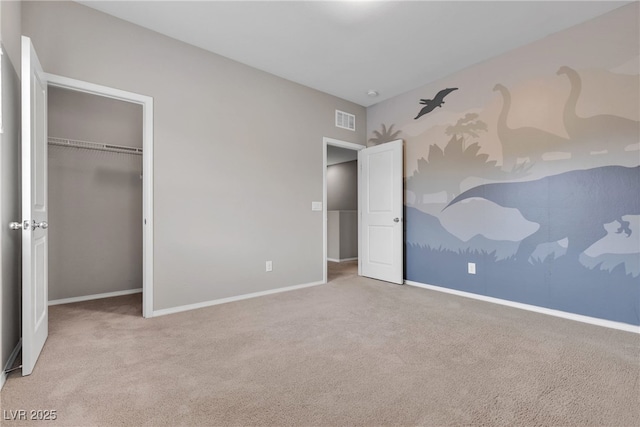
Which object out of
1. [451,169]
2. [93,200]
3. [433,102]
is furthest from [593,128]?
[93,200]

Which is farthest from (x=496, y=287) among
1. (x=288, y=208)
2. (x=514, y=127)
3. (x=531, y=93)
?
(x=288, y=208)

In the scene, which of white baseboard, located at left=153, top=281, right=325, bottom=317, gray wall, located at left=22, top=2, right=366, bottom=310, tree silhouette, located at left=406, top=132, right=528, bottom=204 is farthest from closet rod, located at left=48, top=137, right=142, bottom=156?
tree silhouette, located at left=406, top=132, right=528, bottom=204

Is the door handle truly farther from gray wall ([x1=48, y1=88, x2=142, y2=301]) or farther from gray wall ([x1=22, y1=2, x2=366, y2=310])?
gray wall ([x1=48, y1=88, x2=142, y2=301])

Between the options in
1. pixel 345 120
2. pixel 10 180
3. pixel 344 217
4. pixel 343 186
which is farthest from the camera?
pixel 343 186

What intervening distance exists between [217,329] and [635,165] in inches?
148

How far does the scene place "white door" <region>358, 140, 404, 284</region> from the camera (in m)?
4.05

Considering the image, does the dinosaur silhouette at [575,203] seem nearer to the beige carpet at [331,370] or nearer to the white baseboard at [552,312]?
the white baseboard at [552,312]

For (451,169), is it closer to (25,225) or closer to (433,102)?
(433,102)

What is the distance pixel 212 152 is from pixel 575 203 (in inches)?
142

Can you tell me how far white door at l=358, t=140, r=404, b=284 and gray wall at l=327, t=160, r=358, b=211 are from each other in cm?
273

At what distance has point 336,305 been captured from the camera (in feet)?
10.2

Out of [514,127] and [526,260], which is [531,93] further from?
[526,260]

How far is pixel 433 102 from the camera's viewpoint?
12.5 ft

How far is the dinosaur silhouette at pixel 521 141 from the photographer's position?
2854mm
